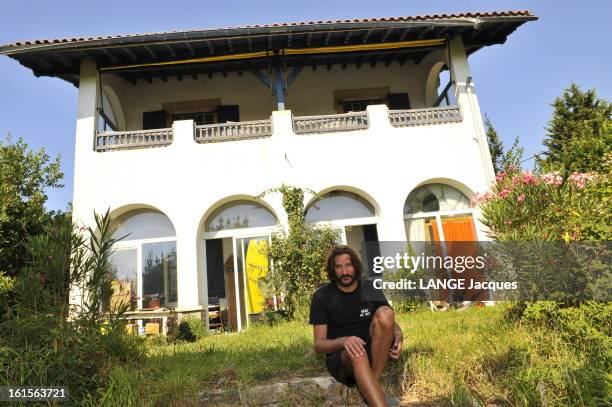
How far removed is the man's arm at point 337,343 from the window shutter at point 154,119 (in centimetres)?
1045

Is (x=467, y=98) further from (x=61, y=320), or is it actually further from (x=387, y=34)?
(x=61, y=320)

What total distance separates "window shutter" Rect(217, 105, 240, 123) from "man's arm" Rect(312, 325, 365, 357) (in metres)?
9.79

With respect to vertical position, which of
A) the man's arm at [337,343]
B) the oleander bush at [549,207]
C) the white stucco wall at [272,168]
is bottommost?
the man's arm at [337,343]

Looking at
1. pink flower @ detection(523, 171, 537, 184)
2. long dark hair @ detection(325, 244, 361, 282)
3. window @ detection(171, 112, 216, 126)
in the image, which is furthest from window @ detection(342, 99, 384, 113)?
long dark hair @ detection(325, 244, 361, 282)

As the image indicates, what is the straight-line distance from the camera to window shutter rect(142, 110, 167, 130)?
11891 millimetres

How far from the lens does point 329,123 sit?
33.6ft

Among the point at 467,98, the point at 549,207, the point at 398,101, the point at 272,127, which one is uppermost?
the point at 398,101

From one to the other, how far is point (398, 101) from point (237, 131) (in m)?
5.30

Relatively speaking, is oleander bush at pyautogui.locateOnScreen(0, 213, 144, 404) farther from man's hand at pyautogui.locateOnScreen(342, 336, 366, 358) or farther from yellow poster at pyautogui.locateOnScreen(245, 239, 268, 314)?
yellow poster at pyautogui.locateOnScreen(245, 239, 268, 314)

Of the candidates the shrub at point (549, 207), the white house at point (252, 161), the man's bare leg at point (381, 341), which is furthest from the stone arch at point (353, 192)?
the man's bare leg at point (381, 341)

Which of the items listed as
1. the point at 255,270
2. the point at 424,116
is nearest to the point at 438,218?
the point at 424,116

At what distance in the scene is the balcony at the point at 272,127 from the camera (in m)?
9.98

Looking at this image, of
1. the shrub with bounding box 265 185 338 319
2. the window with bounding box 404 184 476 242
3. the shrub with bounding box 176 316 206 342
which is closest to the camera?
the shrub with bounding box 176 316 206 342

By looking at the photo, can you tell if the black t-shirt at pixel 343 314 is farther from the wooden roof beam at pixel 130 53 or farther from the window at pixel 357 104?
the window at pixel 357 104
